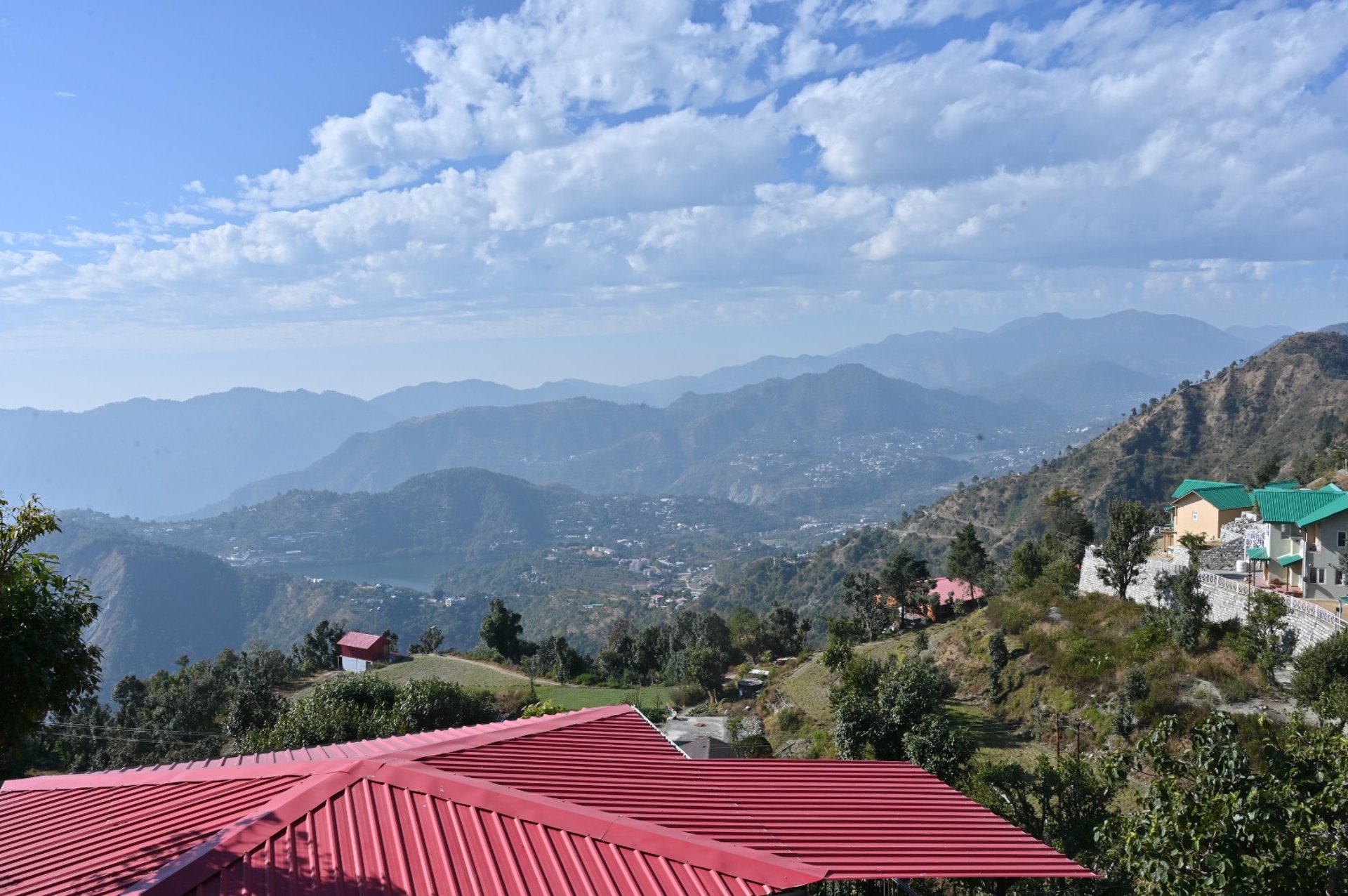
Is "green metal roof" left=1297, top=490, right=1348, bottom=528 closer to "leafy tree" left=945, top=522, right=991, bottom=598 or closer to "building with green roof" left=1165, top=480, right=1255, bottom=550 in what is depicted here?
"building with green roof" left=1165, top=480, right=1255, bottom=550

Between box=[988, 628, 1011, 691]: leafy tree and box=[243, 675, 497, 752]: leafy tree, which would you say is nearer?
box=[243, 675, 497, 752]: leafy tree

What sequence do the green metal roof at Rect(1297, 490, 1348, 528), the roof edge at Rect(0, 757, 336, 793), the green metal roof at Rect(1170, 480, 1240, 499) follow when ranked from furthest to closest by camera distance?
the green metal roof at Rect(1170, 480, 1240, 499) → the green metal roof at Rect(1297, 490, 1348, 528) → the roof edge at Rect(0, 757, 336, 793)

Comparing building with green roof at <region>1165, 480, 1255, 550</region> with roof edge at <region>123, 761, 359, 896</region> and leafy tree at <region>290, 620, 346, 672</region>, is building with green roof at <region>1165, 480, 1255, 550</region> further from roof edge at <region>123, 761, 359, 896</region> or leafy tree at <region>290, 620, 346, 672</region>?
leafy tree at <region>290, 620, 346, 672</region>

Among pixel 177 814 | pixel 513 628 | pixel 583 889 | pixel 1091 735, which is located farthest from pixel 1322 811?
pixel 513 628

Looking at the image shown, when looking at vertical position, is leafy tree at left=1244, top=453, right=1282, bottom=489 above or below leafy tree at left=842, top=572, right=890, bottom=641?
above

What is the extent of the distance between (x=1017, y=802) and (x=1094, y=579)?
16981mm

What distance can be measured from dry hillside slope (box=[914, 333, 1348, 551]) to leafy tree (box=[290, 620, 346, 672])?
185 feet

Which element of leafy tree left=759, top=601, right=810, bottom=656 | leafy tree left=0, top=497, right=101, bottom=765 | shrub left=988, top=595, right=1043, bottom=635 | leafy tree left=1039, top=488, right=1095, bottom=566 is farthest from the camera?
leafy tree left=759, top=601, right=810, bottom=656

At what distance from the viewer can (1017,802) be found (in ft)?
40.5

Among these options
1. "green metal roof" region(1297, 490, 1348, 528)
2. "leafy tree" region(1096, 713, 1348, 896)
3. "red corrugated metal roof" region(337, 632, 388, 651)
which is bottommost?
"red corrugated metal roof" region(337, 632, 388, 651)

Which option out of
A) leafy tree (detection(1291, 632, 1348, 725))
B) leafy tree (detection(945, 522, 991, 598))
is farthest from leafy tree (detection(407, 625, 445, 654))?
leafy tree (detection(1291, 632, 1348, 725))

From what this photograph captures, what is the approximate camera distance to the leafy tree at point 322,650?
4597 cm

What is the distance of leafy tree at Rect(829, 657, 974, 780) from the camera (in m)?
14.6

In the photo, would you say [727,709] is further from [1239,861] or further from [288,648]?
[288,648]
